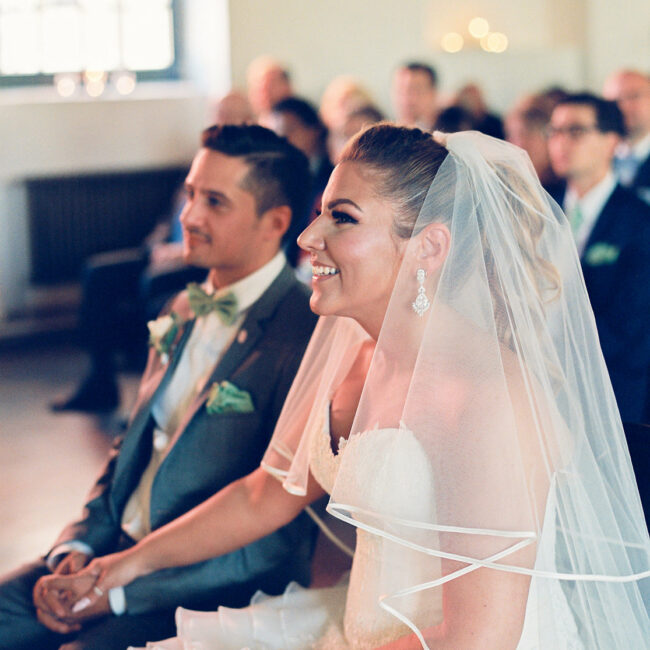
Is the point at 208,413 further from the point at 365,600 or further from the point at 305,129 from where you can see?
the point at 305,129

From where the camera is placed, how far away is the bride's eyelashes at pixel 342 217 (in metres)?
1.58

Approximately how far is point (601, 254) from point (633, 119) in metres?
2.63

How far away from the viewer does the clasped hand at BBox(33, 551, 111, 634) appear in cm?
192

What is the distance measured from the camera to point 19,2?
6.86 meters

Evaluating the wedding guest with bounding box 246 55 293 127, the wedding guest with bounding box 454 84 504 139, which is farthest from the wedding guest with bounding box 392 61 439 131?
the wedding guest with bounding box 246 55 293 127

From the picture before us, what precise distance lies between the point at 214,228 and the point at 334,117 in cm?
428

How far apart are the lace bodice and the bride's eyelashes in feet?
1.11

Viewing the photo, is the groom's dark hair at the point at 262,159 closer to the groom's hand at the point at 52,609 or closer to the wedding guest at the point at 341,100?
the groom's hand at the point at 52,609

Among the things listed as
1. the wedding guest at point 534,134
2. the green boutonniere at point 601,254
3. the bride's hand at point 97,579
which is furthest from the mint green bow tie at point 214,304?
the wedding guest at point 534,134

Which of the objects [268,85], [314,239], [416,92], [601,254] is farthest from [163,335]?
[268,85]

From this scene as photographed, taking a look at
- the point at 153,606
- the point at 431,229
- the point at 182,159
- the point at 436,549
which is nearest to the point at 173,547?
the point at 153,606

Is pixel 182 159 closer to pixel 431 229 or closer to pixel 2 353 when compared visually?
pixel 2 353

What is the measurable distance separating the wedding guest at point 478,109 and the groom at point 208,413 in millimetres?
4295

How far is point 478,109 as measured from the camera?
706 centimetres
